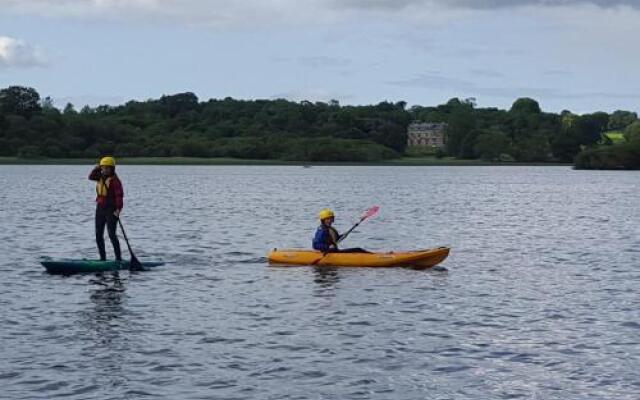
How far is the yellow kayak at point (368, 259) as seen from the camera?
85.7ft

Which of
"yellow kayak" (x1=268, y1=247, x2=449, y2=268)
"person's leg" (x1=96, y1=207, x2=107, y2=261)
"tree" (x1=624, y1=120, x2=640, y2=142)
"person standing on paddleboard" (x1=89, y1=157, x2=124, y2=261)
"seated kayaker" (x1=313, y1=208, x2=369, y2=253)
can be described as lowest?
"yellow kayak" (x1=268, y1=247, x2=449, y2=268)

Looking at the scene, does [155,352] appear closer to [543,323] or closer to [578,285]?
[543,323]

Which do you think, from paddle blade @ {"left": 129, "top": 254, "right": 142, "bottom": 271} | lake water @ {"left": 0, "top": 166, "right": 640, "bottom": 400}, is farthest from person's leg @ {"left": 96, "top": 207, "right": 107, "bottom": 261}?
lake water @ {"left": 0, "top": 166, "right": 640, "bottom": 400}

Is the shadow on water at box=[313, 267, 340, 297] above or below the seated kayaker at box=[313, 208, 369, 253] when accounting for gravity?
below

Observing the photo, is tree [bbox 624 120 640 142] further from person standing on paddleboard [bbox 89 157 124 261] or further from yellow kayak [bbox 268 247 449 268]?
person standing on paddleboard [bbox 89 157 124 261]

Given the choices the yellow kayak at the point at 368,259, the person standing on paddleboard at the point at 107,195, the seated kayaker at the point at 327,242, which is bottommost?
the yellow kayak at the point at 368,259

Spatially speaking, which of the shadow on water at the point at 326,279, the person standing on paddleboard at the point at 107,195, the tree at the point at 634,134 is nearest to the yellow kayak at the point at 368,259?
the shadow on water at the point at 326,279

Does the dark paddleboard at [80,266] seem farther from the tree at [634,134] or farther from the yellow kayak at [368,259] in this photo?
the tree at [634,134]

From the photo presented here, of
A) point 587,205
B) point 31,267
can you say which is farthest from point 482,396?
point 587,205

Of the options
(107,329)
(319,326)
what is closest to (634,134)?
(319,326)

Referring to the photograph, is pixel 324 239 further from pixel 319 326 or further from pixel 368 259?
pixel 319 326

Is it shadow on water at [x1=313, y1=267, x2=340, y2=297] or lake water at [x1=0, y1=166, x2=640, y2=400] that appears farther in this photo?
shadow on water at [x1=313, y1=267, x2=340, y2=297]

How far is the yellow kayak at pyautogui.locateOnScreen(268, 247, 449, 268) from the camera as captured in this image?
26125 millimetres

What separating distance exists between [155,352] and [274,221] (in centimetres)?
3385
